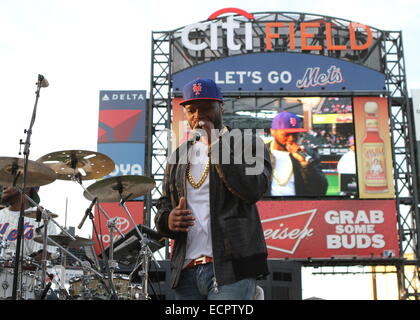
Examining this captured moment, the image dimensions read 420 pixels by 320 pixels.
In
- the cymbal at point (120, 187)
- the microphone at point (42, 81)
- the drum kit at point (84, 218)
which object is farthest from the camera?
the cymbal at point (120, 187)

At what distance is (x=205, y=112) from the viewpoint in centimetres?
281

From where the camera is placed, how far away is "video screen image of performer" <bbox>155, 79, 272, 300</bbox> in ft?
8.50

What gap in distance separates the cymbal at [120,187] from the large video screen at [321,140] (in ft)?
34.1

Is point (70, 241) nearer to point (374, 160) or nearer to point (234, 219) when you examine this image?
point (234, 219)

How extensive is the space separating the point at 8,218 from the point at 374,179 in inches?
509

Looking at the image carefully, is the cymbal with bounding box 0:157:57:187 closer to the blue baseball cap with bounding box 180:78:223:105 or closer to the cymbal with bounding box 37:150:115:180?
the cymbal with bounding box 37:150:115:180

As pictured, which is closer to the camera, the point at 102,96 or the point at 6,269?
the point at 6,269

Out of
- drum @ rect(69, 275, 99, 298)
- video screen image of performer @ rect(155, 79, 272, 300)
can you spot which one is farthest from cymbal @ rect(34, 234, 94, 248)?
video screen image of performer @ rect(155, 79, 272, 300)

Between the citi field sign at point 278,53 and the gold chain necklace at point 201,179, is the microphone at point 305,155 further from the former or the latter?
the gold chain necklace at point 201,179

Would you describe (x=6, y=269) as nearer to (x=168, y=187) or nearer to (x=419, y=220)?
(x=168, y=187)

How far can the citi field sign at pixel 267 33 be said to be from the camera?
768 inches

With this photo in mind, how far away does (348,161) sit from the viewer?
17625 millimetres

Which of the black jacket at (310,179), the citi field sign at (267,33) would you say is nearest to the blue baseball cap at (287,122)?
the black jacket at (310,179)
